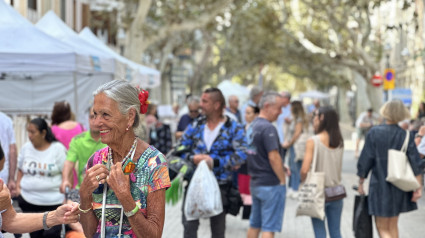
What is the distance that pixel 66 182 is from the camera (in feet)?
22.1

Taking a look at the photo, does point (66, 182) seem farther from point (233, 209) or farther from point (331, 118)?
point (331, 118)

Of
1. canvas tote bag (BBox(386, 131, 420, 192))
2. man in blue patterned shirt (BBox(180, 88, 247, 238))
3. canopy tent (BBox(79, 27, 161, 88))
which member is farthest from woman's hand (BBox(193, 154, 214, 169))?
canopy tent (BBox(79, 27, 161, 88))

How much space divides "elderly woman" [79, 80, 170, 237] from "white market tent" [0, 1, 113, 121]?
6.20 metres

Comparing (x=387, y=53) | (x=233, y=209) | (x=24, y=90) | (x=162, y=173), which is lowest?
(x=233, y=209)

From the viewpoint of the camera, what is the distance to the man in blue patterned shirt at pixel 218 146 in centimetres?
672

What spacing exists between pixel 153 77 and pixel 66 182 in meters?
9.99

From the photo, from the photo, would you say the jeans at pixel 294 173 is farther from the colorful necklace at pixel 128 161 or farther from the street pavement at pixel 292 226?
the colorful necklace at pixel 128 161

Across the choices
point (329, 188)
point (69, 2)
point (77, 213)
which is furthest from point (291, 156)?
point (69, 2)

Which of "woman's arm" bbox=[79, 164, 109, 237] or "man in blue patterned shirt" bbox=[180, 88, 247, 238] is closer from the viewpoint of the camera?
"woman's arm" bbox=[79, 164, 109, 237]

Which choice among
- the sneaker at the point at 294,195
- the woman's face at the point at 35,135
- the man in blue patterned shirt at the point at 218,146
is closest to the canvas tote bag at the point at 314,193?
the man in blue patterned shirt at the point at 218,146

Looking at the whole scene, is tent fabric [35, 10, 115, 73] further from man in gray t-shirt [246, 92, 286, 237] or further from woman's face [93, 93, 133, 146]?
woman's face [93, 93, 133, 146]

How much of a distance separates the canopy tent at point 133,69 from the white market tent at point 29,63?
4.73ft

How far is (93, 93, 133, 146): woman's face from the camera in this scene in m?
3.29

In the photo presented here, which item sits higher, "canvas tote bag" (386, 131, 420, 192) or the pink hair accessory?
the pink hair accessory
